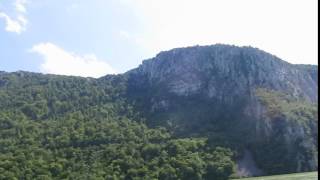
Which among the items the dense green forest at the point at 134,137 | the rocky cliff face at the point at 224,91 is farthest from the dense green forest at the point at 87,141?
the rocky cliff face at the point at 224,91

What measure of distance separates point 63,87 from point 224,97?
52566 millimetres

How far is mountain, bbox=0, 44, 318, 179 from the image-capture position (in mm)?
124688

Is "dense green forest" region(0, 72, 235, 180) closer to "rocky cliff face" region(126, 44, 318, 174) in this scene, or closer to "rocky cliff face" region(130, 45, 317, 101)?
"rocky cliff face" region(126, 44, 318, 174)

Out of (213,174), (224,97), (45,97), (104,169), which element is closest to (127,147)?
(104,169)

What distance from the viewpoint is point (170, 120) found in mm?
154750

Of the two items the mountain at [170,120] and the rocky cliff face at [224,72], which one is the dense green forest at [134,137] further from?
the rocky cliff face at [224,72]

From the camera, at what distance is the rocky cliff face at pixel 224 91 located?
470ft

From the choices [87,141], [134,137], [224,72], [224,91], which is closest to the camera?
[87,141]

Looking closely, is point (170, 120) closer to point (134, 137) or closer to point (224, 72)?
point (134, 137)

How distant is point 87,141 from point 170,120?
2402cm

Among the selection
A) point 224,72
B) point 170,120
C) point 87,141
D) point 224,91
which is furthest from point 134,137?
point 224,72

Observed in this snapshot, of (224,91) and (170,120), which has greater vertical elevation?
(224,91)

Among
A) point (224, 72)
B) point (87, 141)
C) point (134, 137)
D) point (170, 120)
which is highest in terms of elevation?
point (224, 72)

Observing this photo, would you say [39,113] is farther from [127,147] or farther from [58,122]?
[127,147]
